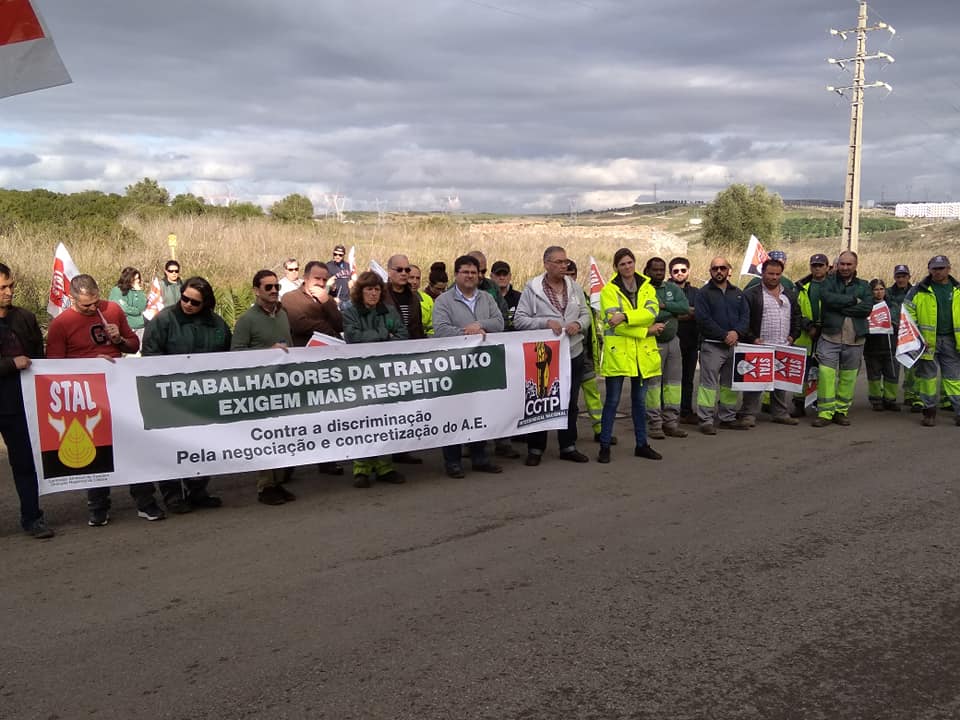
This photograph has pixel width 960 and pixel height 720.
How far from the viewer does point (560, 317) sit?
873cm

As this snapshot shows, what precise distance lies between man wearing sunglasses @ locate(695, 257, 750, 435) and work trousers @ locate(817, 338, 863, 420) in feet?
3.73

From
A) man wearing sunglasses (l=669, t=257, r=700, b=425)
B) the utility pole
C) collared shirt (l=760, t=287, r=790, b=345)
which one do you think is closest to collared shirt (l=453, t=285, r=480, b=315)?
man wearing sunglasses (l=669, t=257, r=700, b=425)

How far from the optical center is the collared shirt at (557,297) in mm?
8742

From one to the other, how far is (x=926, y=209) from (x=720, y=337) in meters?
150

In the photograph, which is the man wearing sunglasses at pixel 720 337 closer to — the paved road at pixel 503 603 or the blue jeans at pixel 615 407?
the blue jeans at pixel 615 407

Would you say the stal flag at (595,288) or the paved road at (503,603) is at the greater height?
the stal flag at (595,288)

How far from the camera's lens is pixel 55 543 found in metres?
6.14

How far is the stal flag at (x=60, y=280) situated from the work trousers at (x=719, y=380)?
7502 mm

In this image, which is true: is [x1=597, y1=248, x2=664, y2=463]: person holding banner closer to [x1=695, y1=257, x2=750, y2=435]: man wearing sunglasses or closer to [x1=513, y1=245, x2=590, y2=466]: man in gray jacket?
[x1=513, y1=245, x2=590, y2=466]: man in gray jacket

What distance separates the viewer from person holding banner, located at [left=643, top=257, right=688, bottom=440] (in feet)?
32.1

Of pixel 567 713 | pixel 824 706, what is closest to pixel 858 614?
pixel 824 706

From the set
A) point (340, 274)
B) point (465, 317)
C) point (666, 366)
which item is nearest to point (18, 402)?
point (465, 317)

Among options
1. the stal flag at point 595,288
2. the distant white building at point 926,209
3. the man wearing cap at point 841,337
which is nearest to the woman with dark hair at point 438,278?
the stal flag at point 595,288

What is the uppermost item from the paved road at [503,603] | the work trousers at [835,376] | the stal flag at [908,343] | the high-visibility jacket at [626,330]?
the high-visibility jacket at [626,330]
